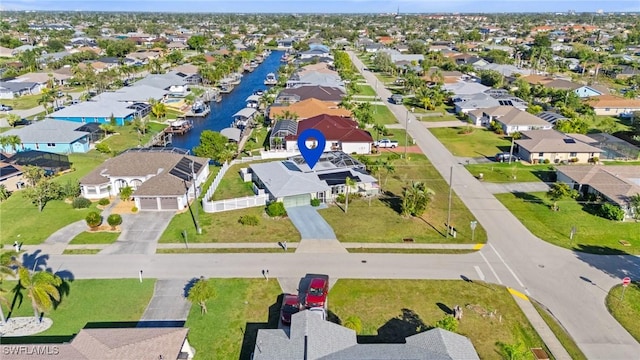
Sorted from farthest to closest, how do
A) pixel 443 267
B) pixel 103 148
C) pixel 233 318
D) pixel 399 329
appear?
1. pixel 103 148
2. pixel 443 267
3. pixel 233 318
4. pixel 399 329

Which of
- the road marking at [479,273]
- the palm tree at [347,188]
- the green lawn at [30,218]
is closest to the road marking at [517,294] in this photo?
the road marking at [479,273]

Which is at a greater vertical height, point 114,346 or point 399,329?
point 114,346

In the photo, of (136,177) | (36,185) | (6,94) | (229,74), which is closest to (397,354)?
(136,177)

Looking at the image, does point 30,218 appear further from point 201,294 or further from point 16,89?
point 16,89

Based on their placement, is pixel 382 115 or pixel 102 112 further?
pixel 382 115

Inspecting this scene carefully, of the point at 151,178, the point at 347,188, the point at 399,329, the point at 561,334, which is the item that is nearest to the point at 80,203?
the point at 151,178

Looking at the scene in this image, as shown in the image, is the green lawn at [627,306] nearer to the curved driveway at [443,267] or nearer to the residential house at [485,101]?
the curved driveway at [443,267]
